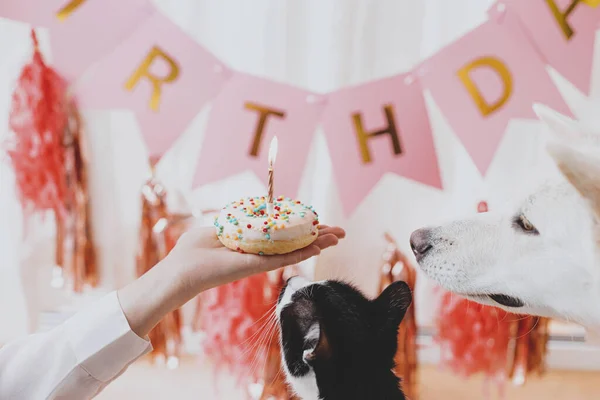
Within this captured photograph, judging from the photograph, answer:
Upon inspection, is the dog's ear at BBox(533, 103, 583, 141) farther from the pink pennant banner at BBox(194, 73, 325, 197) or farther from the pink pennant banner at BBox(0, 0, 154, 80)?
the pink pennant banner at BBox(0, 0, 154, 80)

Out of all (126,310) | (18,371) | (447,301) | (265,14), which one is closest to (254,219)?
(126,310)

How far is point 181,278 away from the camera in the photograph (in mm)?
842

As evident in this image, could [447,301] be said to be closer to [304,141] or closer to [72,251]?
[304,141]

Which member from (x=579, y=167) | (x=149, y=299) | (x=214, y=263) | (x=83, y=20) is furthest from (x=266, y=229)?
(x=83, y=20)

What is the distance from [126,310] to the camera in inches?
32.6

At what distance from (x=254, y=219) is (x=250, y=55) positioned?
0.77 metres

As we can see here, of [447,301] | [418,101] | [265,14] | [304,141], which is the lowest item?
[447,301]

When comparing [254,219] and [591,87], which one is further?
[591,87]

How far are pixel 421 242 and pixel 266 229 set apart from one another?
0.26 m

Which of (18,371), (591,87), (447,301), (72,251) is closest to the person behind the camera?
(18,371)

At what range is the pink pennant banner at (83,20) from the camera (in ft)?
4.91

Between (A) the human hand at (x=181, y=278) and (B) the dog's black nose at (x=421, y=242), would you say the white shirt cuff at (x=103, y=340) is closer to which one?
(A) the human hand at (x=181, y=278)

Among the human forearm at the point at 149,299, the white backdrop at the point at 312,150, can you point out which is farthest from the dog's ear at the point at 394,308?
the white backdrop at the point at 312,150

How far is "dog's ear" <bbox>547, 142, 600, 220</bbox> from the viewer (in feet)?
1.99
